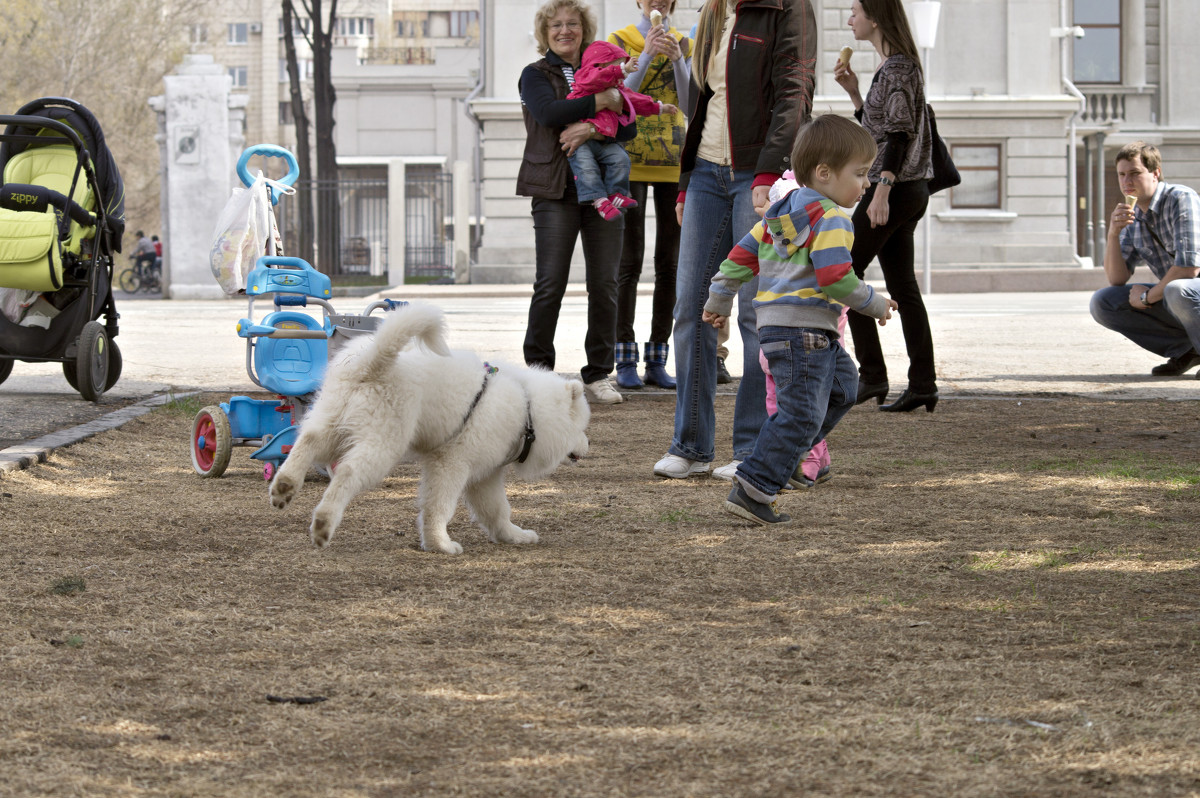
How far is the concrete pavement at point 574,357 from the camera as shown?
8242mm

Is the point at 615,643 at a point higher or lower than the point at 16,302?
lower

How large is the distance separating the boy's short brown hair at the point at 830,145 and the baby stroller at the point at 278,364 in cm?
175

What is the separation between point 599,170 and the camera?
24.8 feet

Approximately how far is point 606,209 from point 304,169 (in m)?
26.1

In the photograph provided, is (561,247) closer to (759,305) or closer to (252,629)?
(759,305)

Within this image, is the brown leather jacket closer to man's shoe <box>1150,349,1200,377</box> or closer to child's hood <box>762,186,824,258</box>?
child's hood <box>762,186,824,258</box>

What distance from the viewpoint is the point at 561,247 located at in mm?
7645

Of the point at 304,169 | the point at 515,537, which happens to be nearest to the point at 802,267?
the point at 515,537

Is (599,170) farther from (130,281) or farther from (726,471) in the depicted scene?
(130,281)

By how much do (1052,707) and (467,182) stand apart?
27894 mm

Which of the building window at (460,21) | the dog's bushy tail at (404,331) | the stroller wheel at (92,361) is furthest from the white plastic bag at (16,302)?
the building window at (460,21)

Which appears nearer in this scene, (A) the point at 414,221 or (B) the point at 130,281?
(A) the point at 414,221

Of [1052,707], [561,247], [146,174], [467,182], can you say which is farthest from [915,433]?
[146,174]

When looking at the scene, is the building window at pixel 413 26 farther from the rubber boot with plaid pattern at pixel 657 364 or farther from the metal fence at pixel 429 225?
the rubber boot with plaid pattern at pixel 657 364
